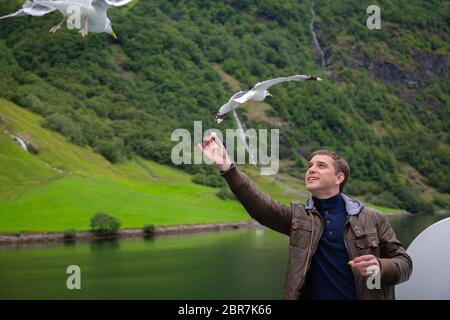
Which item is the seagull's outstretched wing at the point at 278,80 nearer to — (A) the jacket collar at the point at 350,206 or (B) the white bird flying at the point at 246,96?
(B) the white bird flying at the point at 246,96

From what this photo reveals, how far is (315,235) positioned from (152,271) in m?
54.2

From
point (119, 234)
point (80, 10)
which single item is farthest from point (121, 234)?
point (80, 10)

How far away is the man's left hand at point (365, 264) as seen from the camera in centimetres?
714

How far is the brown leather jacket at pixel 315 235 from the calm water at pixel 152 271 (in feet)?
119

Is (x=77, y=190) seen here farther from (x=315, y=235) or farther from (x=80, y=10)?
(x=315, y=235)

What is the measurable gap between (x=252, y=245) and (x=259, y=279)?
30.6 m

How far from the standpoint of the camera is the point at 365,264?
716 cm

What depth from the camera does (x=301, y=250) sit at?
7.60 meters

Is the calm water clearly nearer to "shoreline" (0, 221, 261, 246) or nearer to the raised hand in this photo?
"shoreline" (0, 221, 261, 246)

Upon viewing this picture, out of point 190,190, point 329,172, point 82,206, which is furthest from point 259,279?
→ point 190,190
